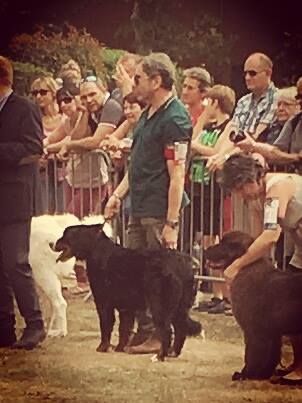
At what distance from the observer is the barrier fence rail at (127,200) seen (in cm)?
262

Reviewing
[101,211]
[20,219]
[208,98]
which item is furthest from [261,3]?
[20,219]

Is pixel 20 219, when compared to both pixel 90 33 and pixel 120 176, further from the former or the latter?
pixel 90 33

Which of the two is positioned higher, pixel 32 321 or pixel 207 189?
pixel 207 189

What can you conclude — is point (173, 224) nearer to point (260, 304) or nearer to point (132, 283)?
point (132, 283)

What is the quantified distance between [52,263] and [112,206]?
9.6 inches

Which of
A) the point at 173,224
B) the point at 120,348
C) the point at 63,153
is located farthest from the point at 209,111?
the point at 120,348

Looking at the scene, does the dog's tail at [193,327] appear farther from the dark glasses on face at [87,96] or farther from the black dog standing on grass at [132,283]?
the dark glasses on face at [87,96]

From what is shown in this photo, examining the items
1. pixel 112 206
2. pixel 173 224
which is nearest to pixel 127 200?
pixel 112 206

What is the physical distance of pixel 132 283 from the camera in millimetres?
2689

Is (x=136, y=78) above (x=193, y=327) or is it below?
above

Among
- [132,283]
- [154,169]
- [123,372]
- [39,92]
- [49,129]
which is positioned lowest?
[123,372]

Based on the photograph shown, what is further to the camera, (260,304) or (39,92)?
(39,92)

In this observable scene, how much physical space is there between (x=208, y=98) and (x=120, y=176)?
1.09ft

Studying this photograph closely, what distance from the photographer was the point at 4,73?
2.74 meters
